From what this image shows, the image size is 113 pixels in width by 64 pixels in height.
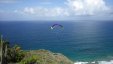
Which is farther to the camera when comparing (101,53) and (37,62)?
(101,53)

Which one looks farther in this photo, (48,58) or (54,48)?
(54,48)

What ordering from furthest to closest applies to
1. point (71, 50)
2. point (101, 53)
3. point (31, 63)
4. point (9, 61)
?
point (71, 50) < point (101, 53) < point (9, 61) < point (31, 63)

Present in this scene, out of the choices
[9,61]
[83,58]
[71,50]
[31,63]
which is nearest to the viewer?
[31,63]

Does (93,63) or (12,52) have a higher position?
(12,52)

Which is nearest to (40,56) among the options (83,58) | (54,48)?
(83,58)

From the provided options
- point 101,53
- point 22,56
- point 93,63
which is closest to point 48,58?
point 22,56

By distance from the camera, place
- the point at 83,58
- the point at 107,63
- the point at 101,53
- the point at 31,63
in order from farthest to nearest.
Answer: the point at 101,53
the point at 83,58
the point at 107,63
the point at 31,63

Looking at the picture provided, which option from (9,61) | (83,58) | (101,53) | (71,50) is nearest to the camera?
(9,61)

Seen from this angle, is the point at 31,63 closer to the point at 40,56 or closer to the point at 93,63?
the point at 40,56

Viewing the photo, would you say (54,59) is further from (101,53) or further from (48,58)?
(101,53)
